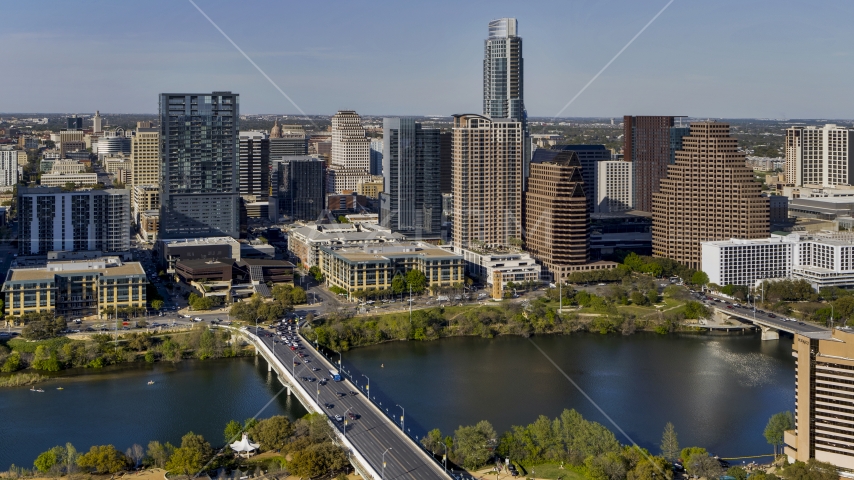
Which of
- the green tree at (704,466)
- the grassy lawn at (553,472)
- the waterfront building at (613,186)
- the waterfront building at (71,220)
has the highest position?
the waterfront building at (613,186)

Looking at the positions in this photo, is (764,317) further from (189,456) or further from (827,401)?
(189,456)

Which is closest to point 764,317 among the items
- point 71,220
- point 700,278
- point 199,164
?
point 700,278

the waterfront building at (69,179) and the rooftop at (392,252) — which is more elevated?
the waterfront building at (69,179)

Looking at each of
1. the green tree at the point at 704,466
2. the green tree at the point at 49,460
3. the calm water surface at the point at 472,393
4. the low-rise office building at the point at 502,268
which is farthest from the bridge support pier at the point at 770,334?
the green tree at the point at 49,460

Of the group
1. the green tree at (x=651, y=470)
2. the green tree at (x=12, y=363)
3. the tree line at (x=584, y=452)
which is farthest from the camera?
the green tree at (x=12, y=363)

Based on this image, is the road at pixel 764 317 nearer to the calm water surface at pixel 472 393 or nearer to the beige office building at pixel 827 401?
the calm water surface at pixel 472 393

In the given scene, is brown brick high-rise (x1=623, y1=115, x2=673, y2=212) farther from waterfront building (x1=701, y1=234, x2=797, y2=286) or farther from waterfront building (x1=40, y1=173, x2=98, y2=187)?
waterfront building (x1=40, y1=173, x2=98, y2=187)

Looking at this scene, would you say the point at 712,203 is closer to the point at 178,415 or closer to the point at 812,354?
the point at 812,354

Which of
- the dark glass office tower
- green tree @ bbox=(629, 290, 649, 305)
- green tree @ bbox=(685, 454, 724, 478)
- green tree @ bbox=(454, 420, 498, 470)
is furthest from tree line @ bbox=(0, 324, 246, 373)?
the dark glass office tower
